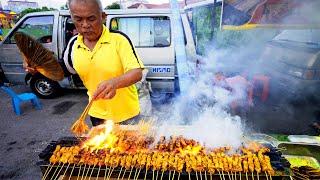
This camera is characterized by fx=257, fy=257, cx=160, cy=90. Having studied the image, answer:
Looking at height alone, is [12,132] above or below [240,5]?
below

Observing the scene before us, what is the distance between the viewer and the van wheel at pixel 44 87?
331 inches

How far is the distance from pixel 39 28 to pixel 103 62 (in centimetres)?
639

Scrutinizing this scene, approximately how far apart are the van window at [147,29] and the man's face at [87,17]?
452 cm

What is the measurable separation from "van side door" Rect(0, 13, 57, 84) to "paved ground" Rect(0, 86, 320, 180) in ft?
3.81

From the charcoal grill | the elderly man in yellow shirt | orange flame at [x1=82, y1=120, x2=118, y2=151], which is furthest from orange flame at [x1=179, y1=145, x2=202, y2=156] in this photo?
the elderly man in yellow shirt

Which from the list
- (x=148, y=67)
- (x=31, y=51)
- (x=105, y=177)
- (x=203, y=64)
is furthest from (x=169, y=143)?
(x=203, y=64)

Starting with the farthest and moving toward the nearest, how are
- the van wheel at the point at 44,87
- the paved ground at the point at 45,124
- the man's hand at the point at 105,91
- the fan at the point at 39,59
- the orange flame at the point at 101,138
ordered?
the van wheel at the point at 44,87
the paved ground at the point at 45,124
the fan at the point at 39,59
the orange flame at the point at 101,138
the man's hand at the point at 105,91

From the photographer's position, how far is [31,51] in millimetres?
3393

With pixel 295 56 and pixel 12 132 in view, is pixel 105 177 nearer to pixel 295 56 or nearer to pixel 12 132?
pixel 12 132

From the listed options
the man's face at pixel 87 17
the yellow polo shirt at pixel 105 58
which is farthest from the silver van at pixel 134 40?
the man's face at pixel 87 17

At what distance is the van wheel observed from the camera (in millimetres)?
8409

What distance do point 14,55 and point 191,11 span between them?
6.80 m

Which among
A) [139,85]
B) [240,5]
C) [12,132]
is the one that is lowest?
[12,132]

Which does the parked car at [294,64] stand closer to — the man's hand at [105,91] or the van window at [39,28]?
the man's hand at [105,91]
